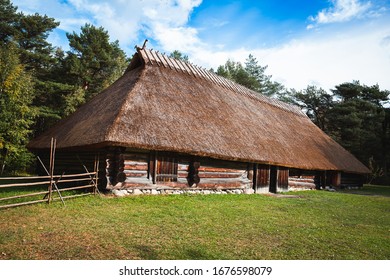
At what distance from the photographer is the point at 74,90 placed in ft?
86.0

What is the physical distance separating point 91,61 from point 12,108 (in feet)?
32.6

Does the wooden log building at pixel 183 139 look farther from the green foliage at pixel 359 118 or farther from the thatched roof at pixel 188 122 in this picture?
the green foliage at pixel 359 118

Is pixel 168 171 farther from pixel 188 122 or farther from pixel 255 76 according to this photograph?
pixel 255 76

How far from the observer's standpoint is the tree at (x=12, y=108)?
18734 mm

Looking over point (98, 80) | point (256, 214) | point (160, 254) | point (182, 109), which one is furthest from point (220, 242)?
point (98, 80)

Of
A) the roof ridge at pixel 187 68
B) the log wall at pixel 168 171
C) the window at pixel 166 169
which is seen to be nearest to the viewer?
the log wall at pixel 168 171

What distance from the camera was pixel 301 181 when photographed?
20453mm

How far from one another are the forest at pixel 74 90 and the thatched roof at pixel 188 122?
4.44 meters

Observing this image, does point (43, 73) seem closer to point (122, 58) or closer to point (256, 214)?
point (122, 58)

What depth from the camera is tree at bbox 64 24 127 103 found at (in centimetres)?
2620

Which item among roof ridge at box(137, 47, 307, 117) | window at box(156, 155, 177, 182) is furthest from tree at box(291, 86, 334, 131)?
window at box(156, 155, 177, 182)

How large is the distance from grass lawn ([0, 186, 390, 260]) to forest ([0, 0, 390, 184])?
46.4 ft

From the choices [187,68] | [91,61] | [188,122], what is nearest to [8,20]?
[91,61]

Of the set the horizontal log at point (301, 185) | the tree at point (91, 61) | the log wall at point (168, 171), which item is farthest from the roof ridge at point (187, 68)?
the tree at point (91, 61)
